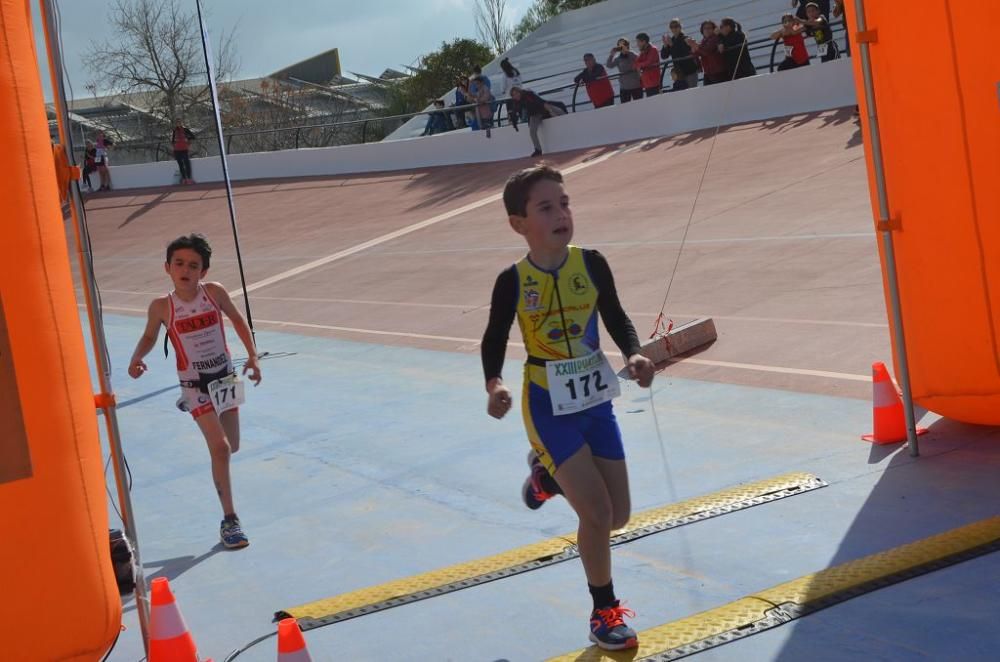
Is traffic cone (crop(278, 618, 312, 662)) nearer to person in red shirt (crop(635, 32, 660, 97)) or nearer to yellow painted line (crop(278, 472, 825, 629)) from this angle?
yellow painted line (crop(278, 472, 825, 629))

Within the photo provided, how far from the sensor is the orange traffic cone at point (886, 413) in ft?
22.6

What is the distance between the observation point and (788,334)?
9.86 meters

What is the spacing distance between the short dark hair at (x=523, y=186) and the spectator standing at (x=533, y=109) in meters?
21.4

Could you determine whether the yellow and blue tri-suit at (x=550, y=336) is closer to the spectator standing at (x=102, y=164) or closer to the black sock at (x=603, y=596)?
the black sock at (x=603, y=596)

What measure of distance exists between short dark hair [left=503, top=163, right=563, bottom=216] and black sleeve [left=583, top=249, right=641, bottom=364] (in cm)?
32

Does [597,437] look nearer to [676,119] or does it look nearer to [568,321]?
[568,321]

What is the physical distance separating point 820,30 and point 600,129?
6048mm

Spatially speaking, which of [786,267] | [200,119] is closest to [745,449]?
[786,267]

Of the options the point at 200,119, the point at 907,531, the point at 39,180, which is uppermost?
the point at 200,119

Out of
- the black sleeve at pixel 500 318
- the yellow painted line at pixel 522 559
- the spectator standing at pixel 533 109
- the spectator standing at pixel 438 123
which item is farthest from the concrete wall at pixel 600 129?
the black sleeve at pixel 500 318

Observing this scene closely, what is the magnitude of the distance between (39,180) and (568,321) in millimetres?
2013

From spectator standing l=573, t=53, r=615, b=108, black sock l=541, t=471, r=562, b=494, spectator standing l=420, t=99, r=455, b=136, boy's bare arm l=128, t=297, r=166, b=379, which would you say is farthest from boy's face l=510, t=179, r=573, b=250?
spectator standing l=420, t=99, r=455, b=136

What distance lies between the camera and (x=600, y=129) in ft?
82.3

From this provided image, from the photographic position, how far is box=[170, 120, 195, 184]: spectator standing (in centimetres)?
3441
